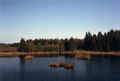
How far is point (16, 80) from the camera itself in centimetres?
2273

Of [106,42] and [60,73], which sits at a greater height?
[106,42]

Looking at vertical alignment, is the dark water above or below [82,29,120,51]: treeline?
below

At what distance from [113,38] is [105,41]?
642cm

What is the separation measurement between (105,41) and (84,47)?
21.8 m

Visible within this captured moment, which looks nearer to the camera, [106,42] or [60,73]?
[60,73]

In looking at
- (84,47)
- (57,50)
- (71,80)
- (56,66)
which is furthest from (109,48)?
(71,80)

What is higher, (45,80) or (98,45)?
(98,45)

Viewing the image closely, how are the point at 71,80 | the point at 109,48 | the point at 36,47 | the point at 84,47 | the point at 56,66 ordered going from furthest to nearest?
the point at 84,47 < the point at 36,47 < the point at 109,48 < the point at 56,66 < the point at 71,80

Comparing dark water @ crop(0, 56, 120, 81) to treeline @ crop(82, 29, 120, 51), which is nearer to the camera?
dark water @ crop(0, 56, 120, 81)

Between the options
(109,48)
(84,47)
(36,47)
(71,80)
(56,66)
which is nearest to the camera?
(71,80)

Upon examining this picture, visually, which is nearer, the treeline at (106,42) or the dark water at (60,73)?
the dark water at (60,73)

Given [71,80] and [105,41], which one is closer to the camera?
[71,80]

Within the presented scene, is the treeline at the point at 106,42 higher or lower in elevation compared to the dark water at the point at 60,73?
higher

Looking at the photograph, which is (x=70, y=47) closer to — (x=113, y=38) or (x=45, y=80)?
(x=113, y=38)
